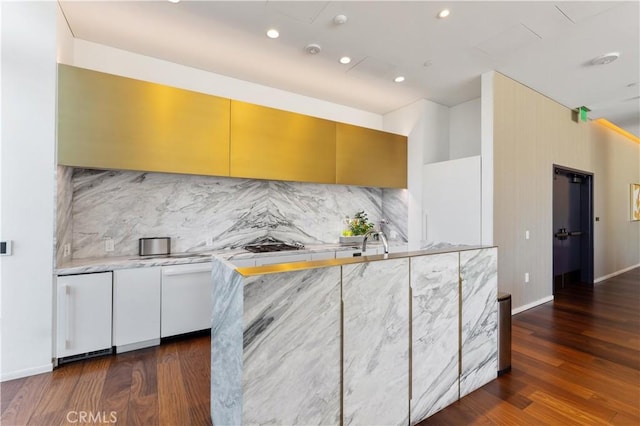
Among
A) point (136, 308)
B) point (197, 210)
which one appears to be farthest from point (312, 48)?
point (136, 308)

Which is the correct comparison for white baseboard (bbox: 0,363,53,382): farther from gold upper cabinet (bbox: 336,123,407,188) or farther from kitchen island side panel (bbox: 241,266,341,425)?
gold upper cabinet (bbox: 336,123,407,188)

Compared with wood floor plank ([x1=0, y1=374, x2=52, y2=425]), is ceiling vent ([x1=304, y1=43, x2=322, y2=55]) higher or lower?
higher

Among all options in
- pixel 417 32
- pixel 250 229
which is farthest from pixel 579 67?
pixel 250 229

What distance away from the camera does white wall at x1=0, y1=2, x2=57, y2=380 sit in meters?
2.20

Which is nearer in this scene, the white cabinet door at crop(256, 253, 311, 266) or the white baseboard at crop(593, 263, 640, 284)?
the white cabinet door at crop(256, 253, 311, 266)

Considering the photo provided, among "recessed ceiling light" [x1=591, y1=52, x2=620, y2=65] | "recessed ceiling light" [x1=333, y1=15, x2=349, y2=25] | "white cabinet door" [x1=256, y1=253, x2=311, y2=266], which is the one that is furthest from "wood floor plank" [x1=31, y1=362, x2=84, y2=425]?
"recessed ceiling light" [x1=591, y1=52, x2=620, y2=65]

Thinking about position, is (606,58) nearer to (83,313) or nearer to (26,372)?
(83,313)

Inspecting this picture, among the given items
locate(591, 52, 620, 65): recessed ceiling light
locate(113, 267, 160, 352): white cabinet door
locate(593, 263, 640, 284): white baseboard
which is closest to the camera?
locate(113, 267, 160, 352): white cabinet door

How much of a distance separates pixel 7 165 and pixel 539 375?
4506 millimetres

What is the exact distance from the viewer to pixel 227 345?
4.79ft

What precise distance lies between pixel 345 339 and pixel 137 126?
8.91ft

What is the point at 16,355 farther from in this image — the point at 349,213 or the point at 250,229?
the point at 349,213

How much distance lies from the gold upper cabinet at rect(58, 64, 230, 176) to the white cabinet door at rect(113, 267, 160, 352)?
3.36 feet

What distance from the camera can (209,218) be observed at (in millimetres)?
3523
